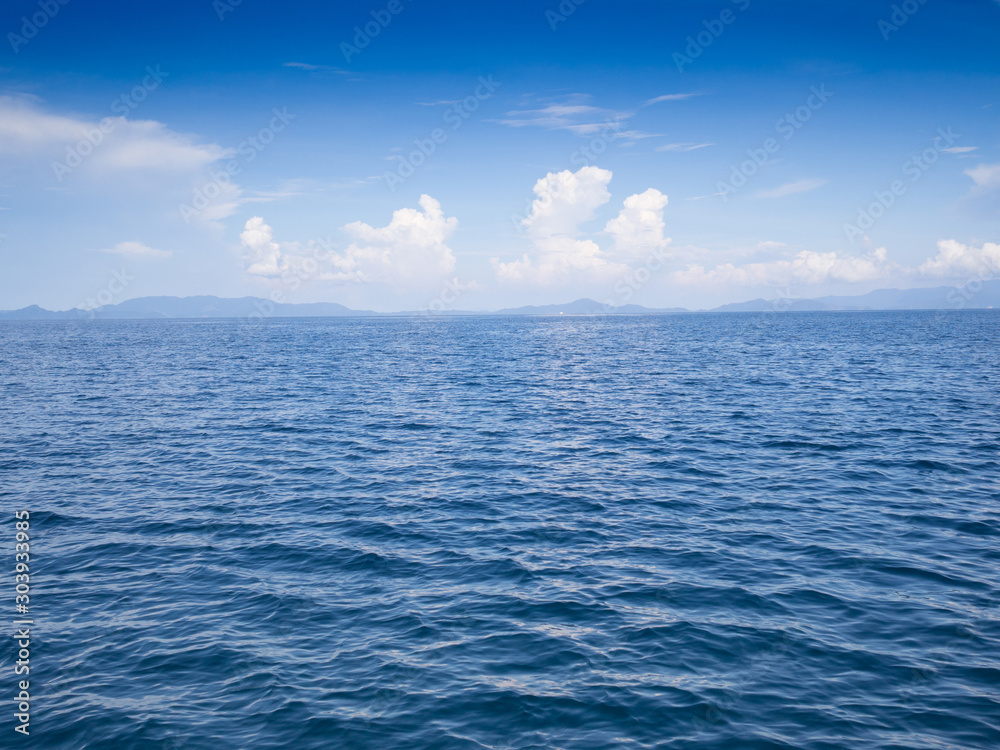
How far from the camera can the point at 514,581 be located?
19.3 metres

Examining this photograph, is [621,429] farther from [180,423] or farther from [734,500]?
[180,423]

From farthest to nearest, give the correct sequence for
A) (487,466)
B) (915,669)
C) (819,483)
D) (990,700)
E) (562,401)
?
(562,401) → (487,466) → (819,483) → (915,669) → (990,700)

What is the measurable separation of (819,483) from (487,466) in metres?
16.8

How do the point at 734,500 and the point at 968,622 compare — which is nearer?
the point at 968,622

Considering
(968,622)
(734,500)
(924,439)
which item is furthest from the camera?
(924,439)

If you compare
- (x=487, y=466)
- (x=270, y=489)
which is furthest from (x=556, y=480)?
(x=270, y=489)

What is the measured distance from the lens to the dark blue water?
13.1m

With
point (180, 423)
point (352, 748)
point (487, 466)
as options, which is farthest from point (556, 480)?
point (180, 423)

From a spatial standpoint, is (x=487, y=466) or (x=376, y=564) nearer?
(x=376, y=564)

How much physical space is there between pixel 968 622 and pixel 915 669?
3.46 meters

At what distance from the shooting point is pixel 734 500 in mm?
26703

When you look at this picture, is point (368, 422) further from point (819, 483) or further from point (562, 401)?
point (819, 483)

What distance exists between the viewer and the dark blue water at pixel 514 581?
13.1 meters

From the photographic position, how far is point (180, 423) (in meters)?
44.7
